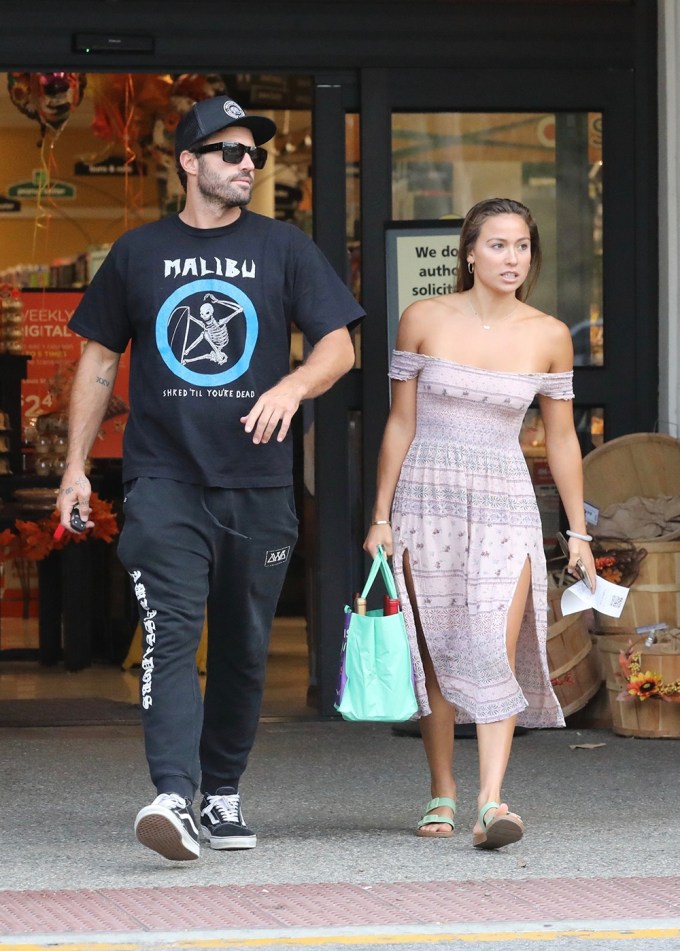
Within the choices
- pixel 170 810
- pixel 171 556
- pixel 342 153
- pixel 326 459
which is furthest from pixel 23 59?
pixel 170 810

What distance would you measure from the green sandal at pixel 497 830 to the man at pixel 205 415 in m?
0.63

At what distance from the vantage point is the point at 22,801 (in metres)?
5.39

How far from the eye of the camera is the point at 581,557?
4871mm

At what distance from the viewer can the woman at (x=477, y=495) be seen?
15.6 ft

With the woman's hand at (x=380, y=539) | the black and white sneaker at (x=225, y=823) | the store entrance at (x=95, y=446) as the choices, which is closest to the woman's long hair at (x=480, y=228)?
the woman's hand at (x=380, y=539)

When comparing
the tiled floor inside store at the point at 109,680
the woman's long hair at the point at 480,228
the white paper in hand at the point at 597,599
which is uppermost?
the woman's long hair at the point at 480,228

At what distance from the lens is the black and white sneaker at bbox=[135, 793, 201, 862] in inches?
165

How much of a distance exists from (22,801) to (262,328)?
1848mm

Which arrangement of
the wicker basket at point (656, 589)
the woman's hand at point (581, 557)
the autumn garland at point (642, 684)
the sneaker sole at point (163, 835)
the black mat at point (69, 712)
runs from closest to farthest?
the sneaker sole at point (163, 835), the woman's hand at point (581, 557), the autumn garland at point (642, 684), the wicker basket at point (656, 589), the black mat at point (69, 712)

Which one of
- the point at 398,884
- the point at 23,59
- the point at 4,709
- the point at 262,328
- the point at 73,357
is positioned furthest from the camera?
the point at 73,357

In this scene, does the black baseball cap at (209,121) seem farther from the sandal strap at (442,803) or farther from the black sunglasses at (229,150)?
the sandal strap at (442,803)

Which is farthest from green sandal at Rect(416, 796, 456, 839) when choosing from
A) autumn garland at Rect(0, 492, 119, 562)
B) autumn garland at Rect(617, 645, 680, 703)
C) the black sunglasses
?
autumn garland at Rect(0, 492, 119, 562)

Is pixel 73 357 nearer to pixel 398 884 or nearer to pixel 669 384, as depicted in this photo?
pixel 669 384

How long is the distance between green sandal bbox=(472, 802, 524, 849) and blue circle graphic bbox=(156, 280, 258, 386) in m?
1.34
